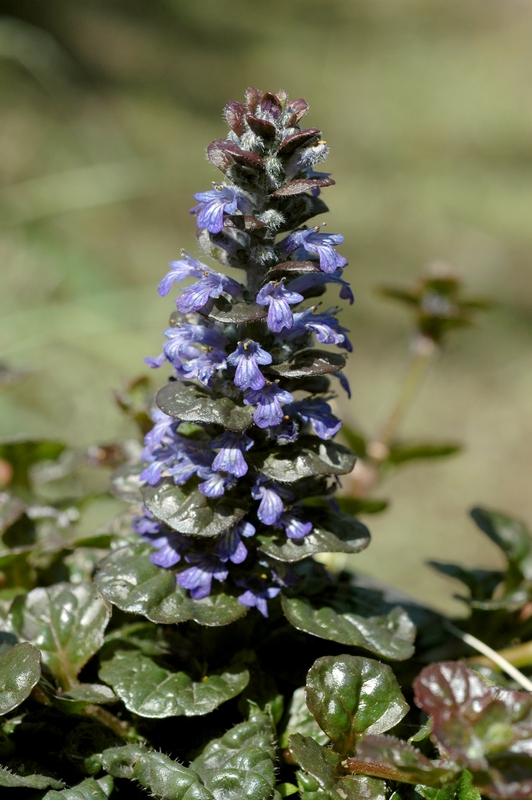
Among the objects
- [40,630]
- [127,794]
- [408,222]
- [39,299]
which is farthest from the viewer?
[408,222]

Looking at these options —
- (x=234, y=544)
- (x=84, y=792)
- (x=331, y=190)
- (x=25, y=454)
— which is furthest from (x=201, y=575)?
(x=331, y=190)

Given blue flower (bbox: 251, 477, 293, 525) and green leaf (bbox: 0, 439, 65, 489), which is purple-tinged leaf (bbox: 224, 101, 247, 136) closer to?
blue flower (bbox: 251, 477, 293, 525)

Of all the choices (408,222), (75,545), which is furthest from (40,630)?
(408,222)

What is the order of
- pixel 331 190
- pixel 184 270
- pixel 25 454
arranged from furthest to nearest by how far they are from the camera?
Answer: pixel 331 190 → pixel 25 454 → pixel 184 270

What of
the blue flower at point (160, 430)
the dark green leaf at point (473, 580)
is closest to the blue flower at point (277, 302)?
the blue flower at point (160, 430)

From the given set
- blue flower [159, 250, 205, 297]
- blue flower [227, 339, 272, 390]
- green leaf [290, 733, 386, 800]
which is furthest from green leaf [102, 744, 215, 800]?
blue flower [159, 250, 205, 297]

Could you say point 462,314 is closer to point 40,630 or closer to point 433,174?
point 40,630

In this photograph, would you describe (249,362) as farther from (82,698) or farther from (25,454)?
(25,454)
